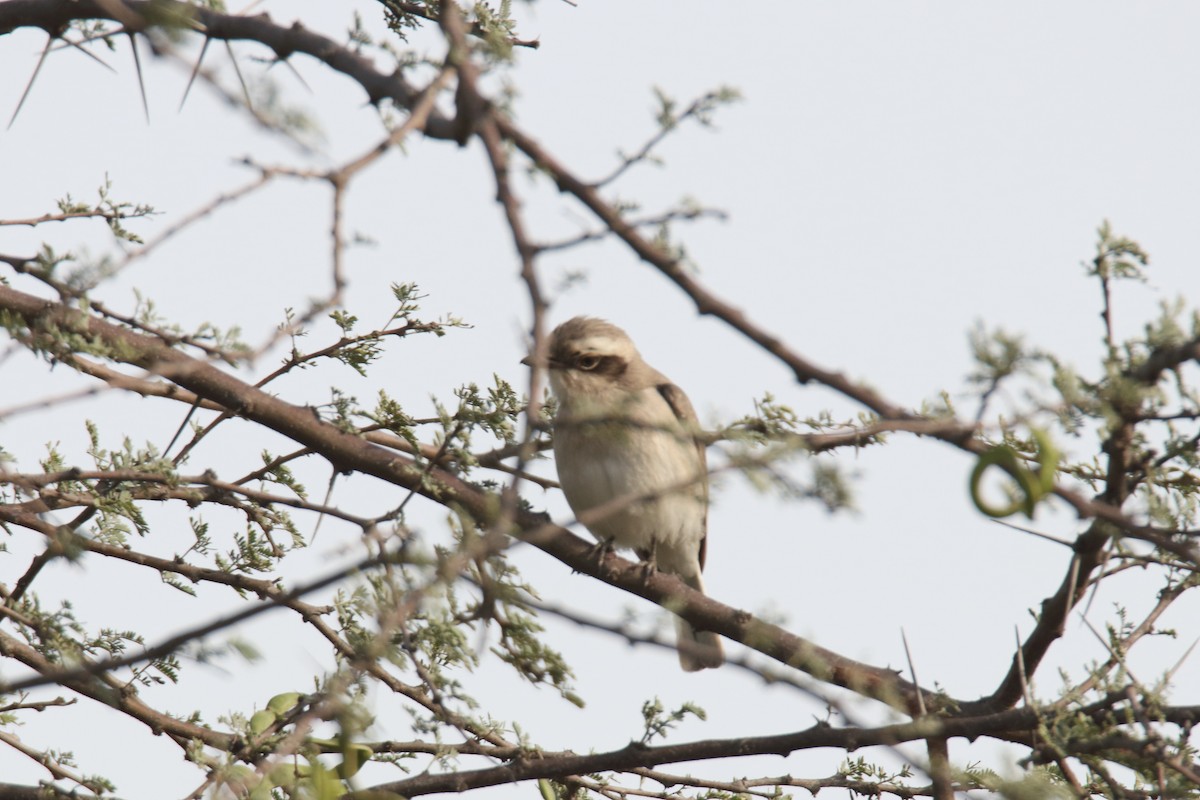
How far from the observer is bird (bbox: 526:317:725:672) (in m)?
6.43

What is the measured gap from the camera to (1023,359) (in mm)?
2553

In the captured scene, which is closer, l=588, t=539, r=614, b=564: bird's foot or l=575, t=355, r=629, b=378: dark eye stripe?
l=588, t=539, r=614, b=564: bird's foot

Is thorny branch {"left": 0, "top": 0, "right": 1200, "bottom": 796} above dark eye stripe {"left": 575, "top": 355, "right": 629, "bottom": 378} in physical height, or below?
below

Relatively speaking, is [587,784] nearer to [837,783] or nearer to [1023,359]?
[837,783]

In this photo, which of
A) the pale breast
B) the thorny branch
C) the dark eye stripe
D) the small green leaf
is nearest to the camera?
the thorny branch

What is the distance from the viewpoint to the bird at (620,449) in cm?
643

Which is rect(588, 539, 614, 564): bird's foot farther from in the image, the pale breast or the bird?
the pale breast

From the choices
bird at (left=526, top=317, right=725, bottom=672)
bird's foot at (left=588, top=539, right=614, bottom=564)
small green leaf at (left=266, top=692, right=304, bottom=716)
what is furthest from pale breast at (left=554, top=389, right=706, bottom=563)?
small green leaf at (left=266, top=692, right=304, bottom=716)

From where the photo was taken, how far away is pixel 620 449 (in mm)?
6434

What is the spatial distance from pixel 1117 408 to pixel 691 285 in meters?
0.95

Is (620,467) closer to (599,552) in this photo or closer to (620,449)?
(620,449)

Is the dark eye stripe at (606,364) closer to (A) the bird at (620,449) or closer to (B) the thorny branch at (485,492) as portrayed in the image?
(A) the bird at (620,449)

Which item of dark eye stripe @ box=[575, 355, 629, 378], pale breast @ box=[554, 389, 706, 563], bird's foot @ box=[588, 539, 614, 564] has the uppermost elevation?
dark eye stripe @ box=[575, 355, 629, 378]

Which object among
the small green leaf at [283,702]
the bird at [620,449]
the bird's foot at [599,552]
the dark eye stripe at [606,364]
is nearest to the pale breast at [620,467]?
the bird at [620,449]
